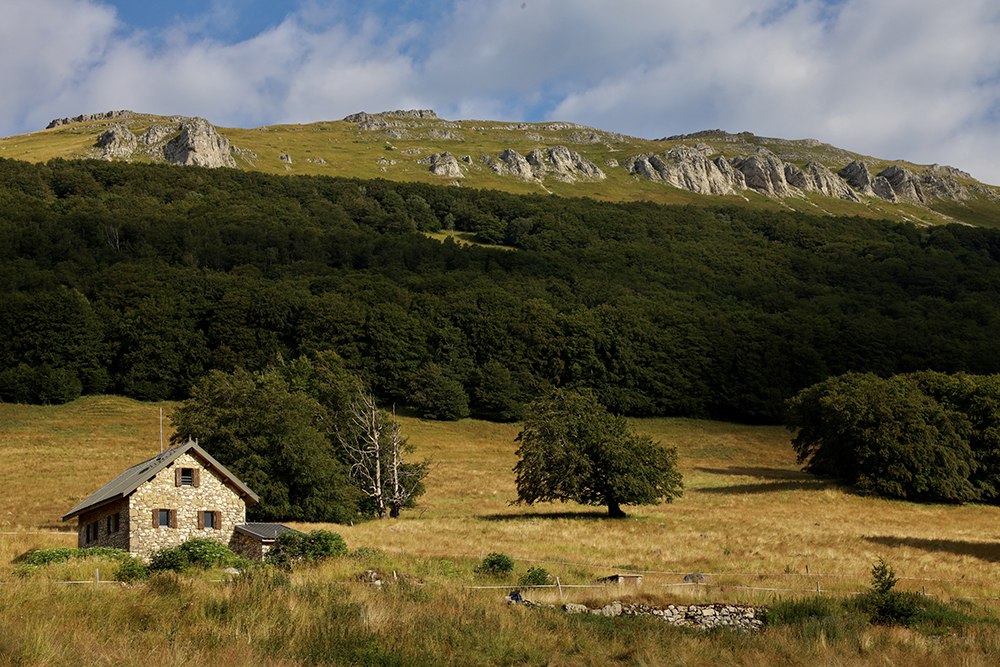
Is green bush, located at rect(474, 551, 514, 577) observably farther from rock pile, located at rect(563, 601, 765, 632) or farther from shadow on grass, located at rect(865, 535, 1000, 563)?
shadow on grass, located at rect(865, 535, 1000, 563)

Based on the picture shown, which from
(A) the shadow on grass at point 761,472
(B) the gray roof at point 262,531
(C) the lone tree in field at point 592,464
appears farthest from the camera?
(A) the shadow on grass at point 761,472

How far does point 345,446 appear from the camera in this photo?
A: 4594cm

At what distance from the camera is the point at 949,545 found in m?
31.0

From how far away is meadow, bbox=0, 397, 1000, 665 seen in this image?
11742mm

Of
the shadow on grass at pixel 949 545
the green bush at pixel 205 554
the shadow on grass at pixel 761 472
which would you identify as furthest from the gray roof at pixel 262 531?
the shadow on grass at pixel 761 472

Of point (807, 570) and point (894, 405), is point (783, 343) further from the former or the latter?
point (807, 570)

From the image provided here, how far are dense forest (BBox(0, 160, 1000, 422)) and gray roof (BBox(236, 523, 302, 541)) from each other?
210 feet

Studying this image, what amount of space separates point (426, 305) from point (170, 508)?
8387 centimetres

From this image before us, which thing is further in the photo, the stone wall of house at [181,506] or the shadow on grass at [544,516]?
the shadow on grass at [544,516]

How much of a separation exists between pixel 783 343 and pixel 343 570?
10046cm

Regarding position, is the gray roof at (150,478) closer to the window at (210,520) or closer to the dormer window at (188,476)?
the dormer window at (188,476)

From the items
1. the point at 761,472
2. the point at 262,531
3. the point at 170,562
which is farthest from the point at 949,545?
the point at 761,472

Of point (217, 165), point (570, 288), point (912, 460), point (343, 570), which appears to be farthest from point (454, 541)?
point (217, 165)

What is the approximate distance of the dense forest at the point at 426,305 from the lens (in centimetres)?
9381
